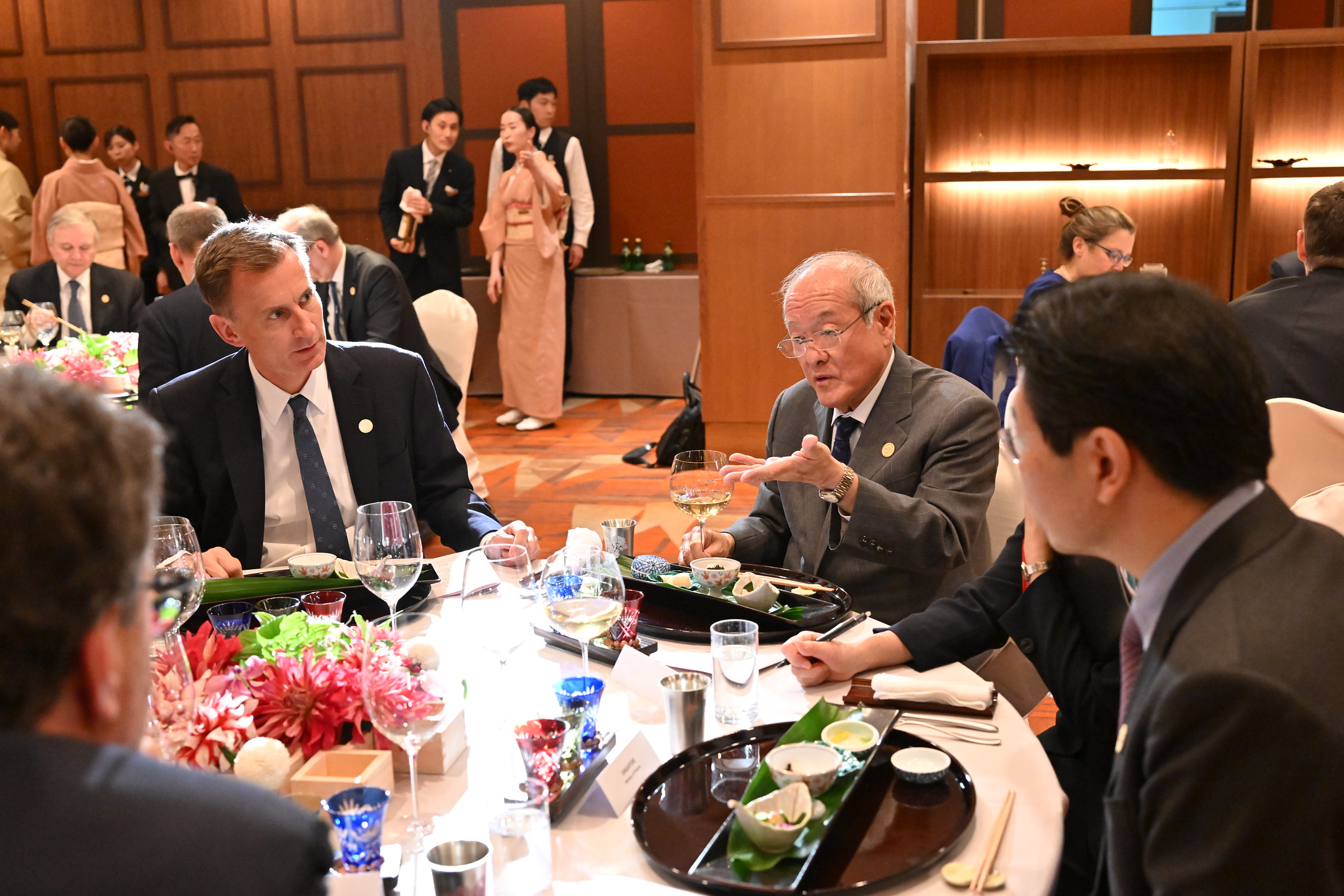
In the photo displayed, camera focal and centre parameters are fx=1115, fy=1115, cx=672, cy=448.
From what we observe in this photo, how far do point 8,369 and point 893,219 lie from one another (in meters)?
5.29

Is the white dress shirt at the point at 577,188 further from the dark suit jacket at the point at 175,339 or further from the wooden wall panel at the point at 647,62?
the dark suit jacket at the point at 175,339

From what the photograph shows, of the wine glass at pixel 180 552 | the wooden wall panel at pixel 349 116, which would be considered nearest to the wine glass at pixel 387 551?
the wine glass at pixel 180 552

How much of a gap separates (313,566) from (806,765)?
3.55ft

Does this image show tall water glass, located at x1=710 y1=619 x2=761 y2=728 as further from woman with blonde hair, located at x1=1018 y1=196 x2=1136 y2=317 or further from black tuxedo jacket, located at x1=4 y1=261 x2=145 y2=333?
black tuxedo jacket, located at x1=4 y1=261 x2=145 y2=333

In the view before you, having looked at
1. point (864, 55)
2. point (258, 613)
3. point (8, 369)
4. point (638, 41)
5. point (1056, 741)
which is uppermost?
point (638, 41)

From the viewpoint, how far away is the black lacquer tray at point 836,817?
1.14m

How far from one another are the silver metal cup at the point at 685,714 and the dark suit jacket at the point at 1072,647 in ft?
1.38

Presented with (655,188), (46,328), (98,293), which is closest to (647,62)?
(655,188)

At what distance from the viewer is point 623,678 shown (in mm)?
1590

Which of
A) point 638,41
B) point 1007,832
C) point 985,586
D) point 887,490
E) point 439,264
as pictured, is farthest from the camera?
point 638,41

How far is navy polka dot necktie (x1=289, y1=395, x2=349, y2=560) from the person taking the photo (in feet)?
8.24

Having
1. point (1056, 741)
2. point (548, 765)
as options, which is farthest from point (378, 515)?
point (1056, 741)

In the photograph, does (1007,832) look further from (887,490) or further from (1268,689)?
(887,490)

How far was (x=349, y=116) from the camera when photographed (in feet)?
29.9
